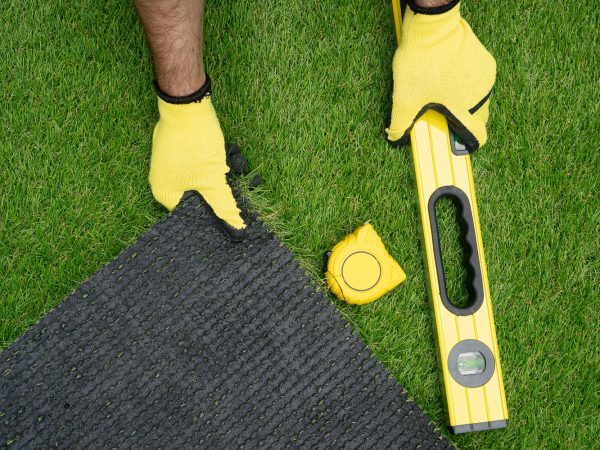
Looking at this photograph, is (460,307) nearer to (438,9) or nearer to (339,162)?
(339,162)

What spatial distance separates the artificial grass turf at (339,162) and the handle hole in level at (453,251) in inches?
2.6

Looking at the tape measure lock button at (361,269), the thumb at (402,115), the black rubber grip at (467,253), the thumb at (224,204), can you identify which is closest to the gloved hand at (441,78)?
the thumb at (402,115)

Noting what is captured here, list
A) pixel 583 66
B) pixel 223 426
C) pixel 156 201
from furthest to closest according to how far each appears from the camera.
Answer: pixel 583 66 → pixel 156 201 → pixel 223 426

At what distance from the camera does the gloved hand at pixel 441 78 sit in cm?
155

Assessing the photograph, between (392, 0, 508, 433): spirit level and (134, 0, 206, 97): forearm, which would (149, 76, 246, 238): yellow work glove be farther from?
(392, 0, 508, 433): spirit level

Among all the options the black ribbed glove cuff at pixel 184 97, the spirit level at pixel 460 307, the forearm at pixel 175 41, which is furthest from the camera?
the spirit level at pixel 460 307

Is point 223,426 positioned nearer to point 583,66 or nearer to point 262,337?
point 262,337

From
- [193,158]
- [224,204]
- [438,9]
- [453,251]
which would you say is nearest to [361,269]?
[453,251]

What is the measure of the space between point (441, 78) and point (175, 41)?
2.12 ft

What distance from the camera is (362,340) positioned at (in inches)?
61.8

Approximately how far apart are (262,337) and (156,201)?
426mm

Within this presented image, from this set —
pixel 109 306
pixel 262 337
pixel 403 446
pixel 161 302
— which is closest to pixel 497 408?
pixel 403 446

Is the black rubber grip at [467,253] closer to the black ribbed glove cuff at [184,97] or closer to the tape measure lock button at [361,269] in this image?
the tape measure lock button at [361,269]

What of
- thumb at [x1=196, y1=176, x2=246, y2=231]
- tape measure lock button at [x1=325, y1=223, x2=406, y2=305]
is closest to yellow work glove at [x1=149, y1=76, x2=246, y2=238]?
thumb at [x1=196, y1=176, x2=246, y2=231]
